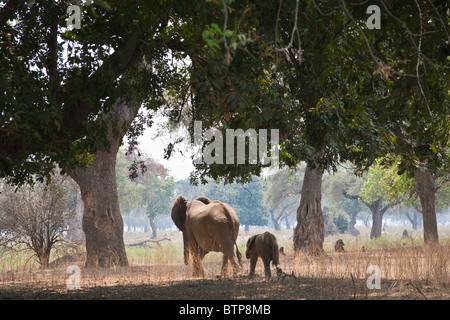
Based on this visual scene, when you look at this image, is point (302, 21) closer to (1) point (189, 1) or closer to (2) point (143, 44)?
(1) point (189, 1)

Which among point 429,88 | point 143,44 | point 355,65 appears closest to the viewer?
point 429,88

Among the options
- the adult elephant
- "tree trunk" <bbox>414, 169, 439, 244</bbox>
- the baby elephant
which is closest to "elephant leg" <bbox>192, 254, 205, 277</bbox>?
the adult elephant

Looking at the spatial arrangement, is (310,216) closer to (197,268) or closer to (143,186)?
(197,268)

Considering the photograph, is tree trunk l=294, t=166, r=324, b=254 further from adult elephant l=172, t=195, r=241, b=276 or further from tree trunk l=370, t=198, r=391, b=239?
tree trunk l=370, t=198, r=391, b=239

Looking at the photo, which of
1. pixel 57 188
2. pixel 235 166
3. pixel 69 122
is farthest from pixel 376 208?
pixel 69 122

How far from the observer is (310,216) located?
21656mm

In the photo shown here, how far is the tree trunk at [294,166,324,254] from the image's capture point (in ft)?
70.2

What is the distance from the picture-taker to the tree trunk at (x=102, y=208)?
16312 mm

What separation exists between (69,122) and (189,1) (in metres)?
2.87

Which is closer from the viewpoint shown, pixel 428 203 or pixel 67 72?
pixel 67 72

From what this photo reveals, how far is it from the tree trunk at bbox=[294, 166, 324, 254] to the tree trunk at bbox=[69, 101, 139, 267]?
305 inches

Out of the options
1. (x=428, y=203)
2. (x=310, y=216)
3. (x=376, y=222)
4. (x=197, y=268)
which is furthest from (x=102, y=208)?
(x=376, y=222)

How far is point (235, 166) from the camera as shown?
10766mm

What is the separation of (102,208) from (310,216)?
8.71m
